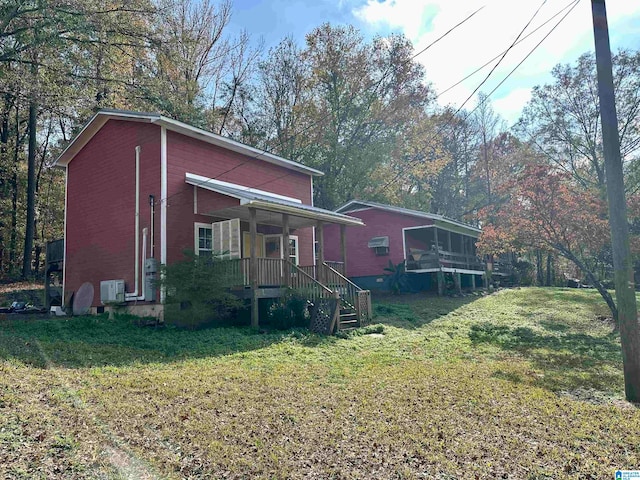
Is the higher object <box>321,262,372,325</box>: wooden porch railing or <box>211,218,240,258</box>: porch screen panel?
<box>211,218,240,258</box>: porch screen panel

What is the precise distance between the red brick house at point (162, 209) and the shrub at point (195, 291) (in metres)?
0.64

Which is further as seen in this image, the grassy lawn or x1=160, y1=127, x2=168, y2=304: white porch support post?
x1=160, y1=127, x2=168, y2=304: white porch support post

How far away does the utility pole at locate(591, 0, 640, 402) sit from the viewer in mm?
6254

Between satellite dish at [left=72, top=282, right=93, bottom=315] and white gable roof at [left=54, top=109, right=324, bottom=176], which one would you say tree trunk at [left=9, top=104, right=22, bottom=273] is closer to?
white gable roof at [left=54, top=109, right=324, bottom=176]

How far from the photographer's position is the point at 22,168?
2486cm

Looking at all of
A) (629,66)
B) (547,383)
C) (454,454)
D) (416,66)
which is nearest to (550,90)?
(629,66)

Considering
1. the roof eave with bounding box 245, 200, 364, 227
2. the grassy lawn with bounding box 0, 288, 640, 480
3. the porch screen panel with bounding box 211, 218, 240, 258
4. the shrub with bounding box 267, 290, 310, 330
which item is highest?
the roof eave with bounding box 245, 200, 364, 227

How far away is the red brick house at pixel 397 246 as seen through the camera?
20597 mm

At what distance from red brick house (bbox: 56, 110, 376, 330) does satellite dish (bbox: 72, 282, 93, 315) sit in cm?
24

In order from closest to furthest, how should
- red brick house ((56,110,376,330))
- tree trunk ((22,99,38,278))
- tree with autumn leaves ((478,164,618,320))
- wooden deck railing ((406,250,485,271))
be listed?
red brick house ((56,110,376,330)) → tree with autumn leaves ((478,164,618,320)) → wooden deck railing ((406,250,485,271)) → tree trunk ((22,99,38,278))

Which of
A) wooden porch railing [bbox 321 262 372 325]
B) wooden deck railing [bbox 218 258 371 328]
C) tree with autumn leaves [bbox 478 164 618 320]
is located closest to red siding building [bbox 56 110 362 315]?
wooden deck railing [bbox 218 258 371 328]

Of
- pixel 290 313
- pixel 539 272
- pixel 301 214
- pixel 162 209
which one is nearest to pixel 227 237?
pixel 162 209

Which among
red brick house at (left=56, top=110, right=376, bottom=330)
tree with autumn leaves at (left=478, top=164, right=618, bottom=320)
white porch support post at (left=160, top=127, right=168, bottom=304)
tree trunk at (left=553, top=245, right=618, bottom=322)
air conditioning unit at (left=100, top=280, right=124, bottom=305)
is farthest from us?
tree with autumn leaves at (left=478, top=164, right=618, bottom=320)

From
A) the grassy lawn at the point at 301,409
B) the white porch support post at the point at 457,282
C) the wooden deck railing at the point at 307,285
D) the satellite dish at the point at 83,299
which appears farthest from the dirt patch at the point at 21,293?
the white porch support post at the point at 457,282
